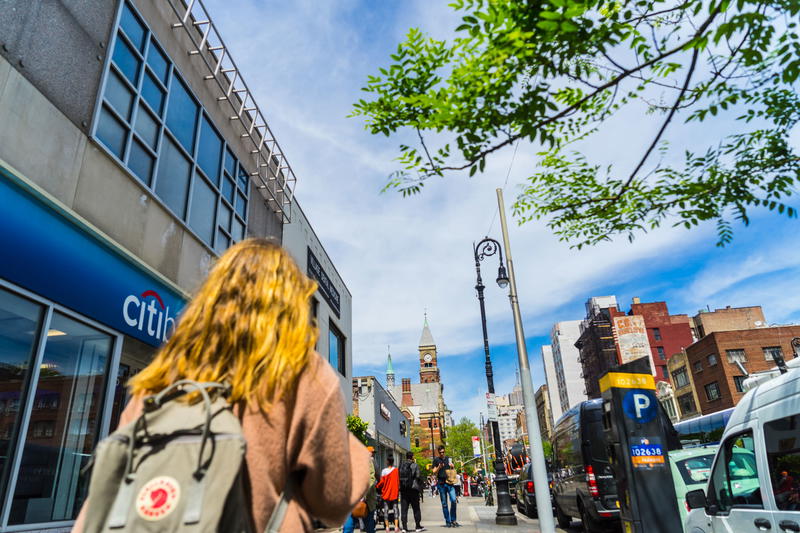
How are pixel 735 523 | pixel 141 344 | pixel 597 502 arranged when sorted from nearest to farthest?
pixel 735 523, pixel 141 344, pixel 597 502

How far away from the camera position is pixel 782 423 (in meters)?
3.86

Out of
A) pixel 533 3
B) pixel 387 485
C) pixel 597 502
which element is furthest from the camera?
pixel 387 485

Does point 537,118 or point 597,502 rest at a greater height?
point 537,118

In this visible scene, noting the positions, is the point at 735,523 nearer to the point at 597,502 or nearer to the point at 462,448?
the point at 597,502

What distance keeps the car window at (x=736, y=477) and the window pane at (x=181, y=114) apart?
33.0 feet

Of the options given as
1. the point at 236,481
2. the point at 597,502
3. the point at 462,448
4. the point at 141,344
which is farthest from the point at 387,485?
the point at 462,448

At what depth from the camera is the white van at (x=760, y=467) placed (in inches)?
146

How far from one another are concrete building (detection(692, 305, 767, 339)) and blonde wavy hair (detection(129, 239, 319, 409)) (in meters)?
67.1

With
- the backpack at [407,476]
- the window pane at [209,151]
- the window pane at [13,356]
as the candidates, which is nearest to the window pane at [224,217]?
the window pane at [209,151]

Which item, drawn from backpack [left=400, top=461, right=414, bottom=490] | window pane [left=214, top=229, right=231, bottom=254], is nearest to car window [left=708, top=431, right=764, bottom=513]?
backpack [left=400, top=461, right=414, bottom=490]

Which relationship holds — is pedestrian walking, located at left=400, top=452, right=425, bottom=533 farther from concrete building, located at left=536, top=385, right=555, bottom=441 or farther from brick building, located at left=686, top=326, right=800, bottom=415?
concrete building, located at left=536, top=385, right=555, bottom=441

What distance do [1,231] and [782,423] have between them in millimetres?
7584

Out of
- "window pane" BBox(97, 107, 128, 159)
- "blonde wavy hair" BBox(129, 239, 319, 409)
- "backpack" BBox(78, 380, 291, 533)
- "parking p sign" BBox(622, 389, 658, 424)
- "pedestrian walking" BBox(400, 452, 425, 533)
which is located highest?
"window pane" BBox(97, 107, 128, 159)

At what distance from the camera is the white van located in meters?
3.72
